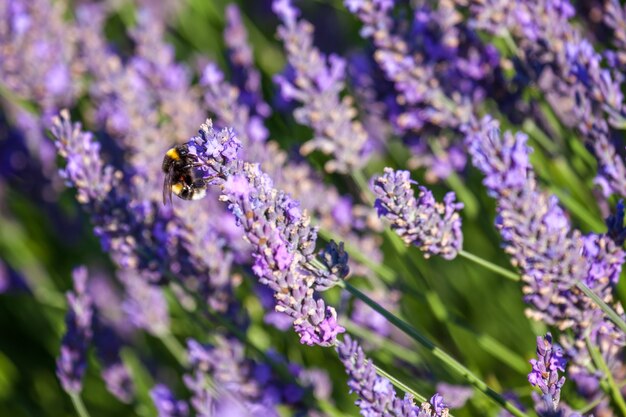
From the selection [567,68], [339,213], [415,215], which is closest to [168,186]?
[339,213]

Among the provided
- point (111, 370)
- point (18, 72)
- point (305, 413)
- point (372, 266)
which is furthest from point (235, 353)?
point (18, 72)

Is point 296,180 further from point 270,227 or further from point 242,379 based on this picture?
point 270,227

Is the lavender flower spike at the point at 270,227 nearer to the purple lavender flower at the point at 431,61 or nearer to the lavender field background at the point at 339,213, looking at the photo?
the lavender field background at the point at 339,213

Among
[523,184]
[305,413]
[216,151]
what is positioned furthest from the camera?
[305,413]

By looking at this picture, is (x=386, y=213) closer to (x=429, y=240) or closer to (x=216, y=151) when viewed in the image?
(x=429, y=240)

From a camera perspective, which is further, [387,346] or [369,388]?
[387,346]

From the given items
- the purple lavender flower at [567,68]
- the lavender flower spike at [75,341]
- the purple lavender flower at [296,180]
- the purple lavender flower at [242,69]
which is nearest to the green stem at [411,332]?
the purple lavender flower at [567,68]
